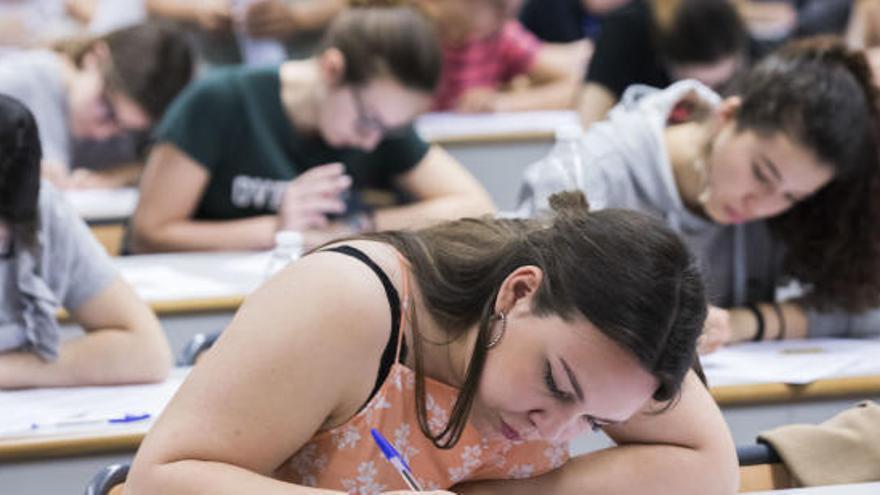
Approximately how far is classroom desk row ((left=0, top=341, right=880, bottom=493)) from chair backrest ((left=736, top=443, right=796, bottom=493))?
18 cm

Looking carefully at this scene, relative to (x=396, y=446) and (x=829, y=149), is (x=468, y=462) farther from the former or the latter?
(x=829, y=149)

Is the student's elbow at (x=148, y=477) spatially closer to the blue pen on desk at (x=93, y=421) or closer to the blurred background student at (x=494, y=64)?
the blue pen on desk at (x=93, y=421)

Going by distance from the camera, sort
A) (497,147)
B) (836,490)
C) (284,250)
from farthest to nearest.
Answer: (497,147)
(284,250)
(836,490)

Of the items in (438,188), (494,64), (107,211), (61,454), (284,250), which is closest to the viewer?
(61,454)

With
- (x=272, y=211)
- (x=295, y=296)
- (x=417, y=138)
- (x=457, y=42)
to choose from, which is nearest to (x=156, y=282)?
(x=272, y=211)

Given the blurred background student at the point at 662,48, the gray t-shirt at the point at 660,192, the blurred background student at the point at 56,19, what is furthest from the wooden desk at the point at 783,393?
the blurred background student at the point at 56,19

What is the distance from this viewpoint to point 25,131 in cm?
194

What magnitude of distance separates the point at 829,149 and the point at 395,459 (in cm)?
126

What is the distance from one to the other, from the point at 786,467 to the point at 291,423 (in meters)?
0.72

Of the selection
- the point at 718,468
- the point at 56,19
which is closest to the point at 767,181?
the point at 718,468

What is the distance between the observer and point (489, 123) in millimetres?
4480

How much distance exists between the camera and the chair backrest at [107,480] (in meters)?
1.52

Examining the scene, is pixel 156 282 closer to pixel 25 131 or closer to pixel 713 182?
pixel 25 131

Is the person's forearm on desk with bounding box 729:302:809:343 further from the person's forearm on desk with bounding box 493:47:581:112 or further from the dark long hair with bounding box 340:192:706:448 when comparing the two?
the person's forearm on desk with bounding box 493:47:581:112
